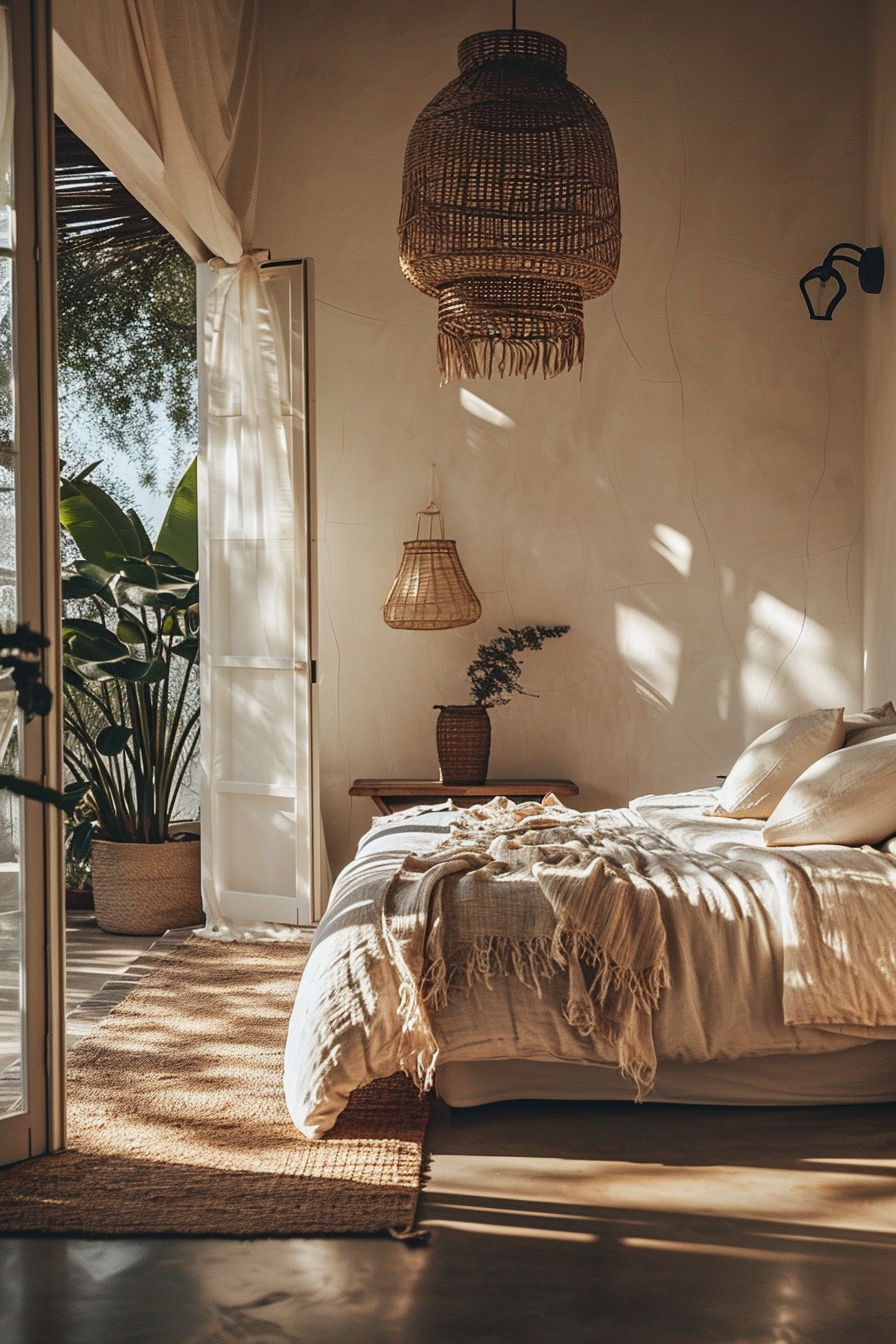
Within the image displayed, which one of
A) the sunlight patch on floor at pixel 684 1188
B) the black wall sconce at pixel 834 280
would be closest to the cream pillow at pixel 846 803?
the sunlight patch on floor at pixel 684 1188

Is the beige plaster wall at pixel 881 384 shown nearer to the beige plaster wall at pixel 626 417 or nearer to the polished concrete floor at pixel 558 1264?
the beige plaster wall at pixel 626 417

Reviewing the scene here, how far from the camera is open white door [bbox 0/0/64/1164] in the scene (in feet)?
8.74

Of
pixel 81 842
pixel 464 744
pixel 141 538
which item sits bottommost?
pixel 81 842

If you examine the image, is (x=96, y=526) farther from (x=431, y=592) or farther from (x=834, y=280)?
(x=834, y=280)

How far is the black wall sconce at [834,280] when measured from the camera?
15.9 ft

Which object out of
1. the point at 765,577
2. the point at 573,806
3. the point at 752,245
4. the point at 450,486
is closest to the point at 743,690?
the point at 765,577

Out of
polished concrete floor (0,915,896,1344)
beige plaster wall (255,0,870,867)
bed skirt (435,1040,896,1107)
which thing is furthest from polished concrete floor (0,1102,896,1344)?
beige plaster wall (255,0,870,867)

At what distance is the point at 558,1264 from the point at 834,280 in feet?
14.4

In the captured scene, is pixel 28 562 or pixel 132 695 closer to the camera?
pixel 28 562

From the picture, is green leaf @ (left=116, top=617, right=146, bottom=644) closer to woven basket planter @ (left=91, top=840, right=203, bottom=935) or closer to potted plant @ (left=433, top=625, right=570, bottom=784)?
woven basket planter @ (left=91, top=840, right=203, bottom=935)

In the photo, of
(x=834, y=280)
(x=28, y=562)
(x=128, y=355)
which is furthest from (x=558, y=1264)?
(x=128, y=355)

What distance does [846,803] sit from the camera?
3.14 meters

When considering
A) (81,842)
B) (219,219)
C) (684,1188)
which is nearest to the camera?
(684,1188)

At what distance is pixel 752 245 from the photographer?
5.41 meters
